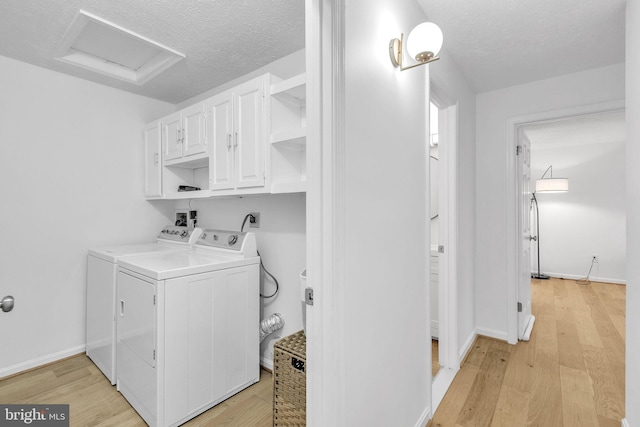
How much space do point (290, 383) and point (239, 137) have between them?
1517mm

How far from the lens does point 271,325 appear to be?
226cm

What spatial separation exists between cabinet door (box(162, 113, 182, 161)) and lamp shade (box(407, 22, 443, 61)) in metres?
1.99

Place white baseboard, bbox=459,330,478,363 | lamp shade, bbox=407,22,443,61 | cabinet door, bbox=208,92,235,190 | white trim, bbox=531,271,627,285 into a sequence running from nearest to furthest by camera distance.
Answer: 1. lamp shade, bbox=407,22,443,61
2. cabinet door, bbox=208,92,235,190
3. white baseboard, bbox=459,330,478,363
4. white trim, bbox=531,271,627,285

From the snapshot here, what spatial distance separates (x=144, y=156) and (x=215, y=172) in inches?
47.9

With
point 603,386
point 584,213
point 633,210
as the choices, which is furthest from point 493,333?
A: point 584,213

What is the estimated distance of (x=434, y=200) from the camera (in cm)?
321

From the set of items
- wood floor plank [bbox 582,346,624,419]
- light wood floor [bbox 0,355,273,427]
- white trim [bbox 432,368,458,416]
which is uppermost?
wood floor plank [bbox 582,346,624,419]

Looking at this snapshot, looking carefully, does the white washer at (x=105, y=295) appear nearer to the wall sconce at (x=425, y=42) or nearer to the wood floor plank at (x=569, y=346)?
the wall sconce at (x=425, y=42)

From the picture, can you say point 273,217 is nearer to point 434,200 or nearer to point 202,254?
point 202,254

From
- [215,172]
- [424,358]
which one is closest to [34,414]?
[215,172]

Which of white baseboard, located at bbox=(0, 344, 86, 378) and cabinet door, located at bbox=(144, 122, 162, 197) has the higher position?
cabinet door, located at bbox=(144, 122, 162, 197)

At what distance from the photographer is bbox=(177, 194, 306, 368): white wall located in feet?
7.25

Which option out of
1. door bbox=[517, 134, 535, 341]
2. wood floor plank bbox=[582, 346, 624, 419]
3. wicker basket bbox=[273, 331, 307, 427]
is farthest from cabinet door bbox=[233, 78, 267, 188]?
wood floor plank bbox=[582, 346, 624, 419]

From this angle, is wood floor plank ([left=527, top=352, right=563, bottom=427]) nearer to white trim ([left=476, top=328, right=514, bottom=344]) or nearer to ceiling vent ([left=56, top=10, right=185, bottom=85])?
white trim ([left=476, top=328, right=514, bottom=344])
